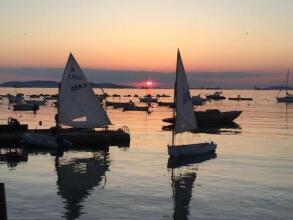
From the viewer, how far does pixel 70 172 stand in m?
35.9

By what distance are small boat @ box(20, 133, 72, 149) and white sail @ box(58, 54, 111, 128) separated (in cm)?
188

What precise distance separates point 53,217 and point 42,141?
25.3 metres

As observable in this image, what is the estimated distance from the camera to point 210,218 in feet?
77.6

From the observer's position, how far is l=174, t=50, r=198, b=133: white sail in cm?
4547

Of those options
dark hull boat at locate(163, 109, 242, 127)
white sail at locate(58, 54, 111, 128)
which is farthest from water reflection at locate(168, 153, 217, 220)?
dark hull boat at locate(163, 109, 242, 127)

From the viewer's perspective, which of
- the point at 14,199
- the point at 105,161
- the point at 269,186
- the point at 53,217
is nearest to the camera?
the point at 53,217

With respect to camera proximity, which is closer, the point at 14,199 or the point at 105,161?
the point at 14,199

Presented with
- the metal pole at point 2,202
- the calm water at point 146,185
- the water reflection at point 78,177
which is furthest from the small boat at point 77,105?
the metal pole at point 2,202

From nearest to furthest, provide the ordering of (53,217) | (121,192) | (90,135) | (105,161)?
(53,217) → (121,192) → (105,161) → (90,135)

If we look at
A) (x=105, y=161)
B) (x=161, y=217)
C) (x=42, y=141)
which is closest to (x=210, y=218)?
(x=161, y=217)

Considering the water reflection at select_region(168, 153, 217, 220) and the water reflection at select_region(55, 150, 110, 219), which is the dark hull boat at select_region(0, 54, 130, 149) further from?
the water reflection at select_region(168, 153, 217, 220)

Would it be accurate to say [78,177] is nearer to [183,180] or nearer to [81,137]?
[183,180]

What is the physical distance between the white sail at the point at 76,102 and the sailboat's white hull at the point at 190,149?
359 inches

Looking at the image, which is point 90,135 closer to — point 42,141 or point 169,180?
point 42,141
